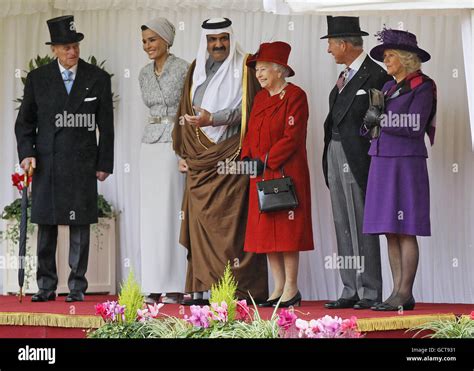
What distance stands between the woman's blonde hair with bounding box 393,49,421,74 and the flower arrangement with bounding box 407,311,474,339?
6.47 ft

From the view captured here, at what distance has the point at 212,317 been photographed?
9.19 metres

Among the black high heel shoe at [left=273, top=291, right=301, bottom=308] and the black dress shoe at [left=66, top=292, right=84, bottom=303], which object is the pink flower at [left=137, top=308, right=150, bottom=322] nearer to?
the black high heel shoe at [left=273, top=291, right=301, bottom=308]

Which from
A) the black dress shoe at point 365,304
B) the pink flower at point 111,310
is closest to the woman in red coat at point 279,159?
the black dress shoe at point 365,304

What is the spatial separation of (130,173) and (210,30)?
6.09ft

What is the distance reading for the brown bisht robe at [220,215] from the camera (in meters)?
11.3

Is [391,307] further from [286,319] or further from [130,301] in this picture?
[130,301]

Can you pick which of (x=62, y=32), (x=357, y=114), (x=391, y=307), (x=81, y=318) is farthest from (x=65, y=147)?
(x=391, y=307)

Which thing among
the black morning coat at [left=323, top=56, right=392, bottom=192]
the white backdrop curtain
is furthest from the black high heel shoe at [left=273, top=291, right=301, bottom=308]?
the white backdrop curtain

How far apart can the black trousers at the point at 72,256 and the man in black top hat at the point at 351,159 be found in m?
2.01

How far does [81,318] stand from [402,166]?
2.56m

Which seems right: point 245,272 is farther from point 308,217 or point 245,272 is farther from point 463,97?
point 463,97

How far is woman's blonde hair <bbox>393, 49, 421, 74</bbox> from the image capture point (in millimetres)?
10586

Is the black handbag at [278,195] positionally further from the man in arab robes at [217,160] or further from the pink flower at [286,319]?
the pink flower at [286,319]
